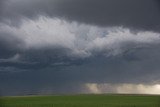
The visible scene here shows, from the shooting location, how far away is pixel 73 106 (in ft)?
245

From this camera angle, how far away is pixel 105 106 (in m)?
73.8

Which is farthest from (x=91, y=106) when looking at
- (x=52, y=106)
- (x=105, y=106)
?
(x=52, y=106)

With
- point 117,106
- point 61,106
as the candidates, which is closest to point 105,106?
point 117,106

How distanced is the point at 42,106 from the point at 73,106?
21.3 feet

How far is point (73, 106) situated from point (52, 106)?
423 centimetres

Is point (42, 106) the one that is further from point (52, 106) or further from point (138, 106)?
point (138, 106)

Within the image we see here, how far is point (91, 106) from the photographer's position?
244 feet

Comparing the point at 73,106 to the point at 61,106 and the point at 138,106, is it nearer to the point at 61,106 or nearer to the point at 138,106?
the point at 61,106

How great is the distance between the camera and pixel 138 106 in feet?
239

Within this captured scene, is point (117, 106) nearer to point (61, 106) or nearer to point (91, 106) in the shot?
point (91, 106)

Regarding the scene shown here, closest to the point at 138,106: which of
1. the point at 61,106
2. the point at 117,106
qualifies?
the point at 117,106

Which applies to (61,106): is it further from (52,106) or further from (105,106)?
(105,106)

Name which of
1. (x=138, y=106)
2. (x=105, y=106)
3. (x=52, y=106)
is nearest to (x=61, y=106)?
(x=52, y=106)

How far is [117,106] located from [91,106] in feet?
17.1
